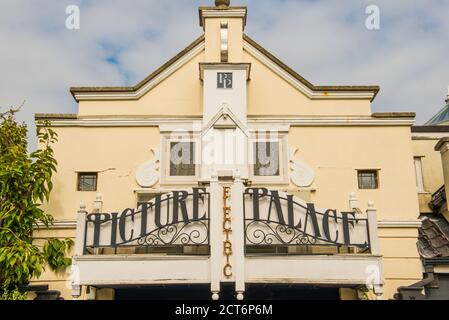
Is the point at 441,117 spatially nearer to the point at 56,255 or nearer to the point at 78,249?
the point at 56,255

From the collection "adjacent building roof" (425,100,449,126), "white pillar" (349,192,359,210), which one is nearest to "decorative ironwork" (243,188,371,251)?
"white pillar" (349,192,359,210)

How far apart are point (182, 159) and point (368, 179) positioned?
555 centimetres

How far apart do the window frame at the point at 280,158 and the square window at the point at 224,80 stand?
1.67m

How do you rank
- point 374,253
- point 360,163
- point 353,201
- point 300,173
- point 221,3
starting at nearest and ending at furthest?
point 374,253
point 353,201
point 300,173
point 360,163
point 221,3

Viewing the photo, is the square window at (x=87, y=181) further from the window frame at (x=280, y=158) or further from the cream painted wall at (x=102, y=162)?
the window frame at (x=280, y=158)

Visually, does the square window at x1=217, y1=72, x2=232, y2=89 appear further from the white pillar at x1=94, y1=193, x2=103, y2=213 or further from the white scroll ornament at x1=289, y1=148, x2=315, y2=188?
the white pillar at x1=94, y1=193, x2=103, y2=213

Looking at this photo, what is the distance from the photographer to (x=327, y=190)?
16234 mm

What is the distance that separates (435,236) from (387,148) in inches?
123

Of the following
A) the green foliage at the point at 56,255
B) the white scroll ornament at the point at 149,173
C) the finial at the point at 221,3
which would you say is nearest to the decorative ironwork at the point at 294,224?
the white scroll ornament at the point at 149,173

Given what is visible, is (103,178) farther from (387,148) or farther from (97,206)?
(387,148)

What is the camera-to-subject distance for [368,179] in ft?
54.3

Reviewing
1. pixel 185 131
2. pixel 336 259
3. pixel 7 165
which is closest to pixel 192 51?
pixel 185 131

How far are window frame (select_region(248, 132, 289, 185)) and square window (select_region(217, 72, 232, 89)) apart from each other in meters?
1.67

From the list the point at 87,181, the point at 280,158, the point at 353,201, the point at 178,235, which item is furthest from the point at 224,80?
the point at 178,235
